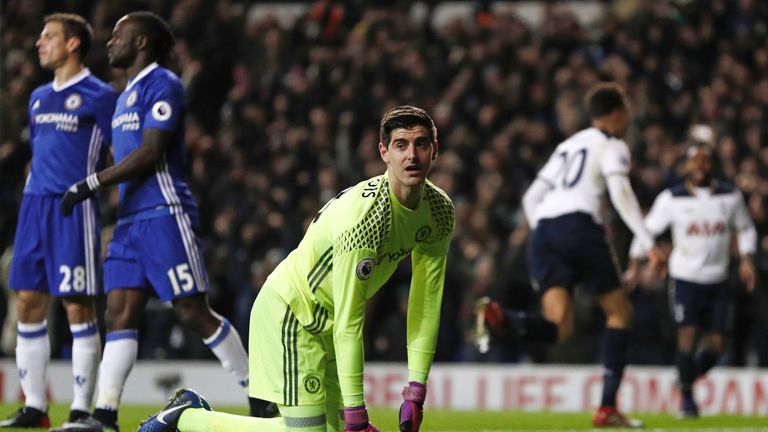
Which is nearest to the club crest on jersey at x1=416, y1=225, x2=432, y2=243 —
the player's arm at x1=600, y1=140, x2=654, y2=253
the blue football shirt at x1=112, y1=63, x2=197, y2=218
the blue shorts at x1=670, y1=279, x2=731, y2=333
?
the blue football shirt at x1=112, y1=63, x2=197, y2=218

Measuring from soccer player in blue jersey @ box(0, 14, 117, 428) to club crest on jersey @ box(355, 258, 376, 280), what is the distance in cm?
285

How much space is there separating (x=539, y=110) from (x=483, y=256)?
3.04 m

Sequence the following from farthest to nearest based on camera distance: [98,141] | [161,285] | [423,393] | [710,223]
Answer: [710,223], [98,141], [161,285], [423,393]

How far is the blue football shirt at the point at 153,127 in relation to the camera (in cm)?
749

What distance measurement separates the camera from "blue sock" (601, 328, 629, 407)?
31.3ft

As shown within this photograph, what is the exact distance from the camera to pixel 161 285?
7.41 meters

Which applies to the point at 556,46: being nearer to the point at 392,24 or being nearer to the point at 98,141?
the point at 392,24

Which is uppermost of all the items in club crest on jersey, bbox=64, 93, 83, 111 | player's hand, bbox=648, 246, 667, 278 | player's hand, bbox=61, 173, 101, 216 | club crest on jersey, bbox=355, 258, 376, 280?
club crest on jersey, bbox=64, 93, 83, 111

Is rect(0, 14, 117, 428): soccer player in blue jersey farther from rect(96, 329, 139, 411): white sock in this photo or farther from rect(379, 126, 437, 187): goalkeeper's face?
rect(379, 126, 437, 187): goalkeeper's face

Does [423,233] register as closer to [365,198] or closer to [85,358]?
[365,198]

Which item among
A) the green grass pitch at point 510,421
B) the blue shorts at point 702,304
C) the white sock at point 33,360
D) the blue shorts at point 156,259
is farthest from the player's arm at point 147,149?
the blue shorts at point 702,304

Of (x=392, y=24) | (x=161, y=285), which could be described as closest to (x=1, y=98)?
(x=392, y=24)

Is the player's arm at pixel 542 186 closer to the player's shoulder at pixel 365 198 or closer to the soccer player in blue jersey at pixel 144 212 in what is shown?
the soccer player in blue jersey at pixel 144 212

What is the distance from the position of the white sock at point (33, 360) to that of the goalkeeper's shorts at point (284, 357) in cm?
259
